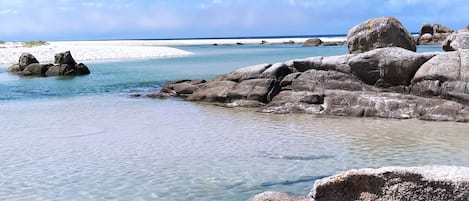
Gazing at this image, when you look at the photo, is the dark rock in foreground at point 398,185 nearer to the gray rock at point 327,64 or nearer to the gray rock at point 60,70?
the gray rock at point 327,64

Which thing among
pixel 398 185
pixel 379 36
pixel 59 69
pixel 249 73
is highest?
pixel 379 36

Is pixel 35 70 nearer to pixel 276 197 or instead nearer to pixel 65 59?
pixel 65 59

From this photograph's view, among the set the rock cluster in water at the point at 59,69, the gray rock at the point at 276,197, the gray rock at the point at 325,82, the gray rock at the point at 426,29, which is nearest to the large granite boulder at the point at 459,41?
the gray rock at the point at 325,82

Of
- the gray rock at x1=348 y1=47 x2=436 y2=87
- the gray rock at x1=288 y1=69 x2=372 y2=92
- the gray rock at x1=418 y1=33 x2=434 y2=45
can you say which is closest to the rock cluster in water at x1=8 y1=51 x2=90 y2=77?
the gray rock at x1=288 y1=69 x2=372 y2=92

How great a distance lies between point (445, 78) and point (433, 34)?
57.4m

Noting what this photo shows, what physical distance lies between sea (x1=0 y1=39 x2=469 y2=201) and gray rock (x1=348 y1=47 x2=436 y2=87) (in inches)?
113

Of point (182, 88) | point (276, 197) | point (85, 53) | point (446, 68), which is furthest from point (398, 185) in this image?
point (85, 53)

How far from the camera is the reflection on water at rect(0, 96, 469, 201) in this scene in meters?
8.30

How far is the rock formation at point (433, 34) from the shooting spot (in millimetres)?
64750

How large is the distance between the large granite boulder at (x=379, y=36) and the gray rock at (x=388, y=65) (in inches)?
229

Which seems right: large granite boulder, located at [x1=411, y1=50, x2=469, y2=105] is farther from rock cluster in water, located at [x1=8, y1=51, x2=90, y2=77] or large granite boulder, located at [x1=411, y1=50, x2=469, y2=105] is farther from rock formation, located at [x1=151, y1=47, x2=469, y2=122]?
rock cluster in water, located at [x1=8, y1=51, x2=90, y2=77]

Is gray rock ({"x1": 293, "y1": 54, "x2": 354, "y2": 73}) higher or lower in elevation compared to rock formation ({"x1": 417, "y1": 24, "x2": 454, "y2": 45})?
lower

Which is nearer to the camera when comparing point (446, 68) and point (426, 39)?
point (446, 68)

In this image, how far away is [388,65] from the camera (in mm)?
17125
